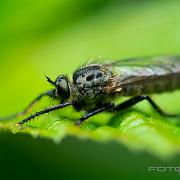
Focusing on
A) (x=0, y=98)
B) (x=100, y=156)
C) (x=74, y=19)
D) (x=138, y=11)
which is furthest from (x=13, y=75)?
(x=100, y=156)

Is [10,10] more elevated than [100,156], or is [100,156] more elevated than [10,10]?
[10,10]

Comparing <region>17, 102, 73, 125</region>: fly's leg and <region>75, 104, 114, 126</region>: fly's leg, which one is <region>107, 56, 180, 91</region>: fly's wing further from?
<region>17, 102, 73, 125</region>: fly's leg

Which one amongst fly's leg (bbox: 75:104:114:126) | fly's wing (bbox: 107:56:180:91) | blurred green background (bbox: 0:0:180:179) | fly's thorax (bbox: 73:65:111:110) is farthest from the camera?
blurred green background (bbox: 0:0:180:179)

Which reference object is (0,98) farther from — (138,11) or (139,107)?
(138,11)

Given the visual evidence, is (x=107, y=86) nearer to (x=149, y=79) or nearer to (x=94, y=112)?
(x=94, y=112)

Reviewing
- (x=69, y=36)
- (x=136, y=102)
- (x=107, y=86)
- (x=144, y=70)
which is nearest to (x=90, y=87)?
(x=107, y=86)

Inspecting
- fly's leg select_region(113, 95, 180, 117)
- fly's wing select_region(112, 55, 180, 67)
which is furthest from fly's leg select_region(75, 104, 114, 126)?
fly's wing select_region(112, 55, 180, 67)

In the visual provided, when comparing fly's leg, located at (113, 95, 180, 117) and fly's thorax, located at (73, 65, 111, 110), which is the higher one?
fly's thorax, located at (73, 65, 111, 110)
